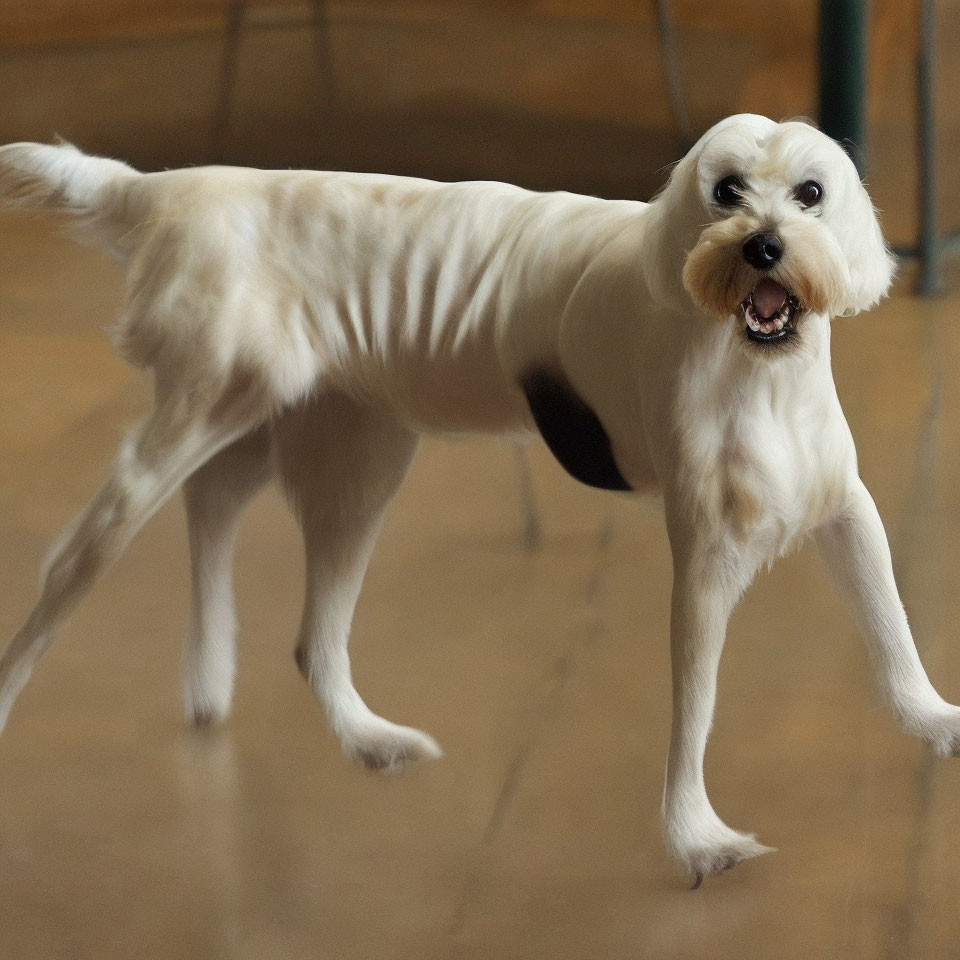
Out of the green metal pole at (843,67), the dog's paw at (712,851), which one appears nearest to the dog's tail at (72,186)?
the dog's paw at (712,851)

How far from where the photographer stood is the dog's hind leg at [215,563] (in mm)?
1707

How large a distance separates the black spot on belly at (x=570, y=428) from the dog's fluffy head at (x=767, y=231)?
6.3 inches

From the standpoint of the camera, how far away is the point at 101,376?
2.93m

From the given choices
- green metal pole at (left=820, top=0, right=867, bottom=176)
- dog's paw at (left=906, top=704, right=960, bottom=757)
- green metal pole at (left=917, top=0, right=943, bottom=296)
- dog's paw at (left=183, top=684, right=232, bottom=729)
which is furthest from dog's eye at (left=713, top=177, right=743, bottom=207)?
green metal pole at (left=917, top=0, right=943, bottom=296)

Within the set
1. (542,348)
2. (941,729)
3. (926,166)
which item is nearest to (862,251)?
(542,348)

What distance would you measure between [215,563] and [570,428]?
1.62 feet

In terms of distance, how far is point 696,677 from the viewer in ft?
4.54

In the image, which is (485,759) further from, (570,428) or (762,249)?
(762,249)

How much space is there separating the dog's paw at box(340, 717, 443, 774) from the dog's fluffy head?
25.2 inches

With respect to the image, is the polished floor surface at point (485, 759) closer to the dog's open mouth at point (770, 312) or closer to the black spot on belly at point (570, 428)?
the black spot on belly at point (570, 428)

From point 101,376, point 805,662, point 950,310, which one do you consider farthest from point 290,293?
point 950,310

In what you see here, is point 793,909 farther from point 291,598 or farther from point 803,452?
point 291,598

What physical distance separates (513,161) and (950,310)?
4.93 feet

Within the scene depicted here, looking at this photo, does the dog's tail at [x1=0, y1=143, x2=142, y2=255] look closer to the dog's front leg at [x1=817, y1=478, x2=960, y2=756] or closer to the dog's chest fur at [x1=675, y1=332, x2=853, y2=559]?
the dog's chest fur at [x1=675, y1=332, x2=853, y2=559]
